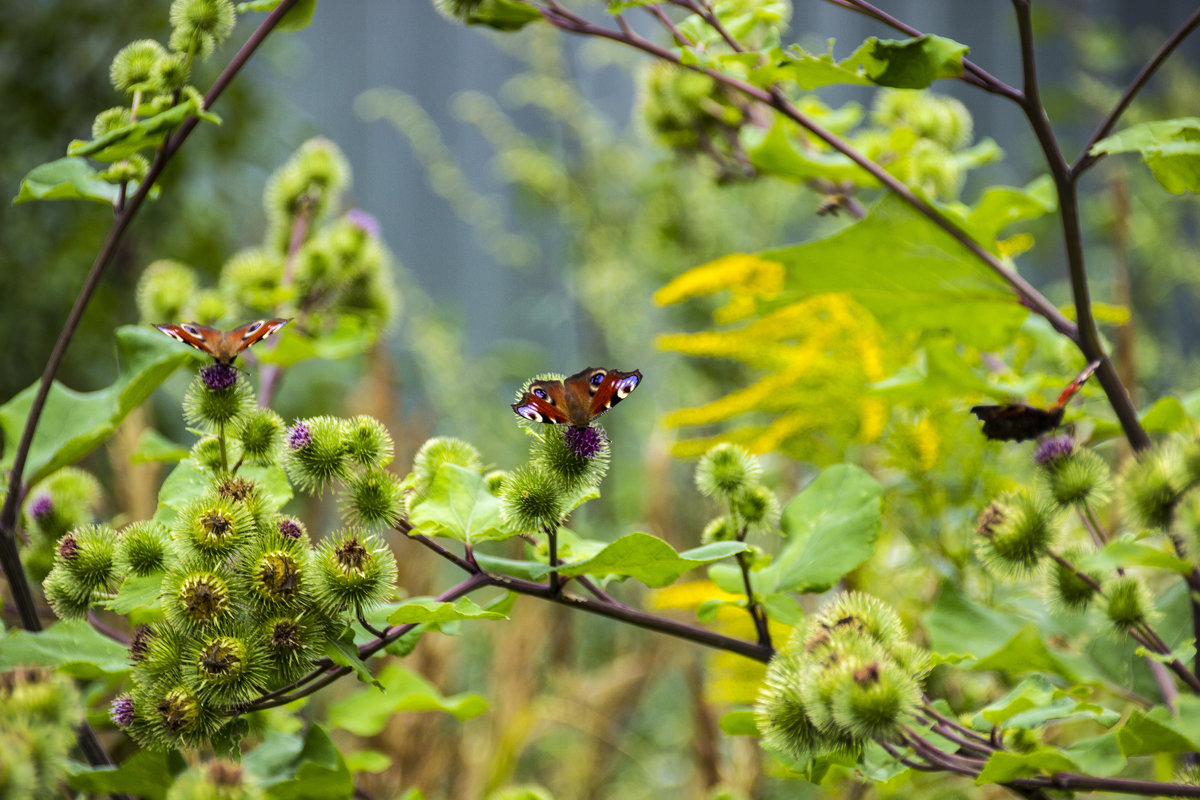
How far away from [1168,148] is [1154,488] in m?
0.13

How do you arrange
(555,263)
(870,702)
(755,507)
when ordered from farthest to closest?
(555,263)
(755,507)
(870,702)

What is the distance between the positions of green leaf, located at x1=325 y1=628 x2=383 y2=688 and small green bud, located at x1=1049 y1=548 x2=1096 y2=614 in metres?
0.23

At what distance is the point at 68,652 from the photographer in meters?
0.32

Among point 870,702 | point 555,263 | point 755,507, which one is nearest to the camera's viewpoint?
point 870,702

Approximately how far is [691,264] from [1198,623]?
82 centimetres

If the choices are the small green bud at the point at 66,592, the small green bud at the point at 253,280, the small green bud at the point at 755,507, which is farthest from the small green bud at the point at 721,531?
the small green bud at the point at 253,280

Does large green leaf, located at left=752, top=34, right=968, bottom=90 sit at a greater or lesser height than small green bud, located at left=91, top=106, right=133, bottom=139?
lesser

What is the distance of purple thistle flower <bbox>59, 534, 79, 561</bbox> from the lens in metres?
0.30

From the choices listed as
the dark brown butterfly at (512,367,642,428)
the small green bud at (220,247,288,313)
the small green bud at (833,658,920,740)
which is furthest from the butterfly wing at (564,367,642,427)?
the small green bud at (220,247,288,313)

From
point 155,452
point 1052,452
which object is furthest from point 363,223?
point 1052,452

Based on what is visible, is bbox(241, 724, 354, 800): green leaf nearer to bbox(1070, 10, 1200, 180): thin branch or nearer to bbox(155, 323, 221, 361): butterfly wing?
bbox(155, 323, 221, 361): butterfly wing

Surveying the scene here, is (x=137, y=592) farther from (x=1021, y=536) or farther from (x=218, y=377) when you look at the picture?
(x=1021, y=536)

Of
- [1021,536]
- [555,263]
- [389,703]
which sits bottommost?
[555,263]

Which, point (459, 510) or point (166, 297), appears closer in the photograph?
point (459, 510)
